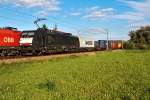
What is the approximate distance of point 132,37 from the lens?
10975 cm

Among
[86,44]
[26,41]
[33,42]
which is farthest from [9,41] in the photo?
[86,44]

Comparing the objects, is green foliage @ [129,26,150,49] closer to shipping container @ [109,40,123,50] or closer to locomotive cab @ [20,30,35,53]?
shipping container @ [109,40,123,50]

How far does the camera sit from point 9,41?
35219 millimetres

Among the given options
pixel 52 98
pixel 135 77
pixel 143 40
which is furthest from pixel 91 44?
pixel 52 98

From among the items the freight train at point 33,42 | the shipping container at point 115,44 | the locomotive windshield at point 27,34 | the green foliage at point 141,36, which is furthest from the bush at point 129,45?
the locomotive windshield at point 27,34

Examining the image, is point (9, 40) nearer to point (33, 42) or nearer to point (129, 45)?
point (33, 42)

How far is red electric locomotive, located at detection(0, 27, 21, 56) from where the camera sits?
3369 cm

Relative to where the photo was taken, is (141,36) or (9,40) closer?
(9,40)

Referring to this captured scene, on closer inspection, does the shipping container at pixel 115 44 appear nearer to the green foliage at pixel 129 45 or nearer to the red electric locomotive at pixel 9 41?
the green foliage at pixel 129 45

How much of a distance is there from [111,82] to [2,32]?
21.0 metres

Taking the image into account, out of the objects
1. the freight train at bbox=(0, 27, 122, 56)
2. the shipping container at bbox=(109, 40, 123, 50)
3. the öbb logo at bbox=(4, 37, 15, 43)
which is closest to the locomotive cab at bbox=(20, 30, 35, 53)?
the freight train at bbox=(0, 27, 122, 56)

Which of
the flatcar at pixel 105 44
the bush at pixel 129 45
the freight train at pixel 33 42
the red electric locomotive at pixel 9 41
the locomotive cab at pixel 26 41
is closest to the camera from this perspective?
the red electric locomotive at pixel 9 41

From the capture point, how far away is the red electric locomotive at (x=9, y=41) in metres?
33.7

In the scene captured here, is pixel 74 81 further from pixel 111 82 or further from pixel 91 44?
pixel 91 44
